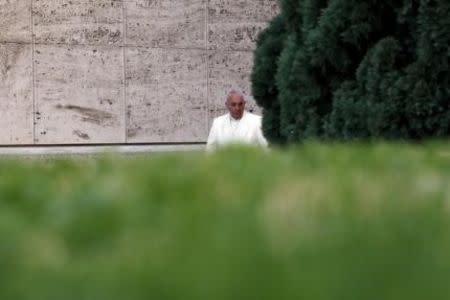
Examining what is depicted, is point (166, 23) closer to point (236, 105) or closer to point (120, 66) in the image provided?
point (120, 66)

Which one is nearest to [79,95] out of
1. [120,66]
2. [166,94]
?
[120,66]

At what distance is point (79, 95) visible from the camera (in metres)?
11.9

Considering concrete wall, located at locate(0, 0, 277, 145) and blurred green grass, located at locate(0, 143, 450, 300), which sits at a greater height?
concrete wall, located at locate(0, 0, 277, 145)

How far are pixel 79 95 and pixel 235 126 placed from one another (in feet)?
6.52

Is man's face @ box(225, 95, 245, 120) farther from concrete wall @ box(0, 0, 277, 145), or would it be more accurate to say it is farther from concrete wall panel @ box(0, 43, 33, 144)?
concrete wall panel @ box(0, 43, 33, 144)

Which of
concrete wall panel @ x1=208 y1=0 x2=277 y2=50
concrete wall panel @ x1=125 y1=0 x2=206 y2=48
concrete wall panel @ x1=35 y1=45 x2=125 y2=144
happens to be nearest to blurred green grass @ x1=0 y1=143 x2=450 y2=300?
concrete wall panel @ x1=35 y1=45 x2=125 y2=144

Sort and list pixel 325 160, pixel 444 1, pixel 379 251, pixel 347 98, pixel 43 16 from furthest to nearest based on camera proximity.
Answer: pixel 43 16
pixel 347 98
pixel 444 1
pixel 325 160
pixel 379 251

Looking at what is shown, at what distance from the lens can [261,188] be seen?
155 centimetres

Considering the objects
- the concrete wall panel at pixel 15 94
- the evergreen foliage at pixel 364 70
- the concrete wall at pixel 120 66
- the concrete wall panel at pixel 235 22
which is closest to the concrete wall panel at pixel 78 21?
the concrete wall at pixel 120 66

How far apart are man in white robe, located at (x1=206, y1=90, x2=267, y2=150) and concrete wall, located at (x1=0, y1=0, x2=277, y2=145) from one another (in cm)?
111

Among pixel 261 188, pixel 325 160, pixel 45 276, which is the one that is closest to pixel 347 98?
pixel 325 160

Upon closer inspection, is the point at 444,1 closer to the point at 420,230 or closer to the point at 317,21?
the point at 317,21

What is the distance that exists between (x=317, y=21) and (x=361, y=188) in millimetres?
6054

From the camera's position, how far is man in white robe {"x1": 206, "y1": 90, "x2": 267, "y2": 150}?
1112 centimetres
